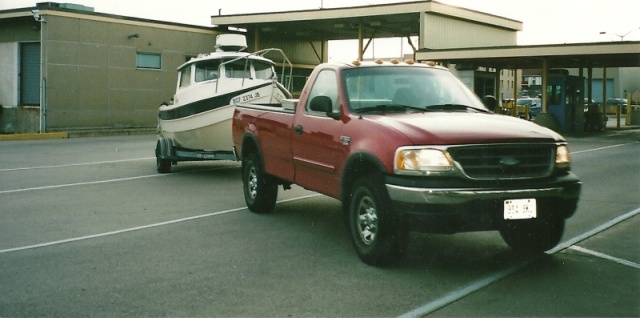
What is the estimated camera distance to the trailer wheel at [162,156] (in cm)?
1509

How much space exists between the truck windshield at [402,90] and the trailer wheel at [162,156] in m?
7.62

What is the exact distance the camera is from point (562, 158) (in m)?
6.94

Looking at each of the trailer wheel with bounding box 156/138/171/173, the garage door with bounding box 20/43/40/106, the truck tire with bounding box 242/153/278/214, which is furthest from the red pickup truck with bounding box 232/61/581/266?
the garage door with bounding box 20/43/40/106

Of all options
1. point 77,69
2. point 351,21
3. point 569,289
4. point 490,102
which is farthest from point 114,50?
point 569,289

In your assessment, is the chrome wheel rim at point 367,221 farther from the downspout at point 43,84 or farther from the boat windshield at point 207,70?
the downspout at point 43,84

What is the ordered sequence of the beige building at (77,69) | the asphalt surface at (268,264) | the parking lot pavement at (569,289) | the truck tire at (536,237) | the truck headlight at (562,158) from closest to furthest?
the parking lot pavement at (569,289), the asphalt surface at (268,264), the truck headlight at (562,158), the truck tire at (536,237), the beige building at (77,69)

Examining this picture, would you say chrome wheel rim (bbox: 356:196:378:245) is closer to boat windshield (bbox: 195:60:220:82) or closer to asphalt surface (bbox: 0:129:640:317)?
asphalt surface (bbox: 0:129:640:317)

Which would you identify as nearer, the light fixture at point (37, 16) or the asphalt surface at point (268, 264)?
the asphalt surface at point (268, 264)

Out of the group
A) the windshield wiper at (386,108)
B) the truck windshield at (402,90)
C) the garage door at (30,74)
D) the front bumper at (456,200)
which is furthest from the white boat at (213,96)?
the garage door at (30,74)

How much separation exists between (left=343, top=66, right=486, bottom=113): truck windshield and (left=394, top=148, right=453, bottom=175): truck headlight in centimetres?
129

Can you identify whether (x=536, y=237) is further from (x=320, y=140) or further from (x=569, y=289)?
(x=320, y=140)

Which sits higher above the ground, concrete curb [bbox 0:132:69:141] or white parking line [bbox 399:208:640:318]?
concrete curb [bbox 0:132:69:141]

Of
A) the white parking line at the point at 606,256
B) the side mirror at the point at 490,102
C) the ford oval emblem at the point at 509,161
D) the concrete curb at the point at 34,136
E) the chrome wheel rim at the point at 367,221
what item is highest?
the side mirror at the point at 490,102

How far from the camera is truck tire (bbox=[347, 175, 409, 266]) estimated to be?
6.66 meters
